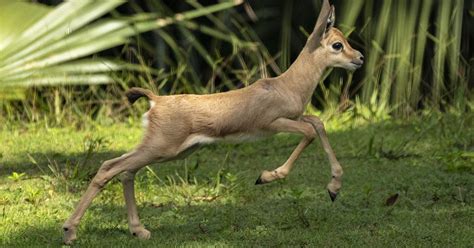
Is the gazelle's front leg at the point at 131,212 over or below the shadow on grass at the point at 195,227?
over

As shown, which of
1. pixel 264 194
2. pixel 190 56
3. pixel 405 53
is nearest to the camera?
pixel 264 194

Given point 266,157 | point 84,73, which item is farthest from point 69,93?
point 266,157

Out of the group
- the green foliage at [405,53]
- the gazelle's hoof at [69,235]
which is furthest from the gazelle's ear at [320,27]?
the green foliage at [405,53]

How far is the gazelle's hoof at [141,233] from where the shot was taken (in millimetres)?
5431

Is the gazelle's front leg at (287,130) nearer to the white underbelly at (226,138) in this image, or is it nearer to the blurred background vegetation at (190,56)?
the white underbelly at (226,138)

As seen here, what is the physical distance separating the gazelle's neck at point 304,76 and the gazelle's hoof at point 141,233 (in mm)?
1054

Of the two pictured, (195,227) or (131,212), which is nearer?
(131,212)

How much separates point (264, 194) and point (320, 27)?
1320 millimetres

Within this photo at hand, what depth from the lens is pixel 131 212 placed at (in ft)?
18.1

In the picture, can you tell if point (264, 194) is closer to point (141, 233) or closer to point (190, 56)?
point (141, 233)

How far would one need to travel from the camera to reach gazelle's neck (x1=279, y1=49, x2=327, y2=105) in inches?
225

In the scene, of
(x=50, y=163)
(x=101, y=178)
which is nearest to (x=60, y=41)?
(x=50, y=163)

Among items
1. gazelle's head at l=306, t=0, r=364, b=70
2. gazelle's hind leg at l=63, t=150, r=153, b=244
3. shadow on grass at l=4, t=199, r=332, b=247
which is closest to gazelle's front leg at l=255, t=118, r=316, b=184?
shadow on grass at l=4, t=199, r=332, b=247

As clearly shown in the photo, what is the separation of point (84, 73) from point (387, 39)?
2639 millimetres
